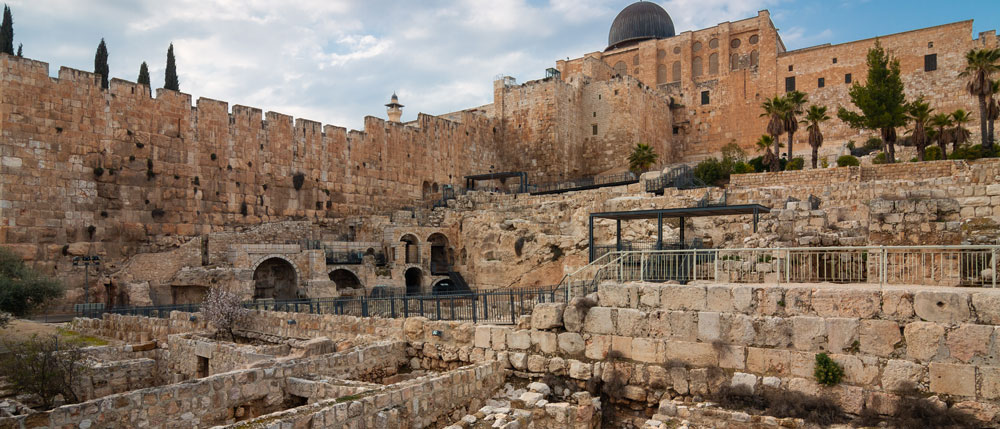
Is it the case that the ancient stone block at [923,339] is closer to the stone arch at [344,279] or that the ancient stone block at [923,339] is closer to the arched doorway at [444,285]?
the stone arch at [344,279]

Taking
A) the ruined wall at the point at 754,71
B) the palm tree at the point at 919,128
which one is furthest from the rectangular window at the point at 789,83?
the palm tree at the point at 919,128

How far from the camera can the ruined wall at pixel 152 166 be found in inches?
859

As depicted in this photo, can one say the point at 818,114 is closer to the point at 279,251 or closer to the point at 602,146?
the point at 602,146

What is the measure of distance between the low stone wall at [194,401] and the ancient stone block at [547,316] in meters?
3.22

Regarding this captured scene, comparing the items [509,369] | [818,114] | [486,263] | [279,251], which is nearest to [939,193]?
[818,114]

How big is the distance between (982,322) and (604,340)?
4.92 meters

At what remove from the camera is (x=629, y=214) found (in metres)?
15.7

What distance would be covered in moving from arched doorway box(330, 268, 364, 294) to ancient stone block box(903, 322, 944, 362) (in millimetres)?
22458

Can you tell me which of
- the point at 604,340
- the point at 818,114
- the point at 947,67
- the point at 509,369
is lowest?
the point at 509,369

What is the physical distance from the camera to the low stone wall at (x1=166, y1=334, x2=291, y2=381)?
11617 mm

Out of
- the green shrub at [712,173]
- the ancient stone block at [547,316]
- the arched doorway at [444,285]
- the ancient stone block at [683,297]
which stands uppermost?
the green shrub at [712,173]

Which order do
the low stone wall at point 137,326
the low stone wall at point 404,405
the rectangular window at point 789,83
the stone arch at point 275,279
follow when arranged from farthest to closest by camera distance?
1. the rectangular window at point 789,83
2. the stone arch at point 275,279
3. the low stone wall at point 137,326
4. the low stone wall at point 404,405

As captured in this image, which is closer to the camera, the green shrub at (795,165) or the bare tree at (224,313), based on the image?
the bare tree at (224,313)

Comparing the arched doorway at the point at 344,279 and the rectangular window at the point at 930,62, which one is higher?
the rectangular window at the point at 930,62
